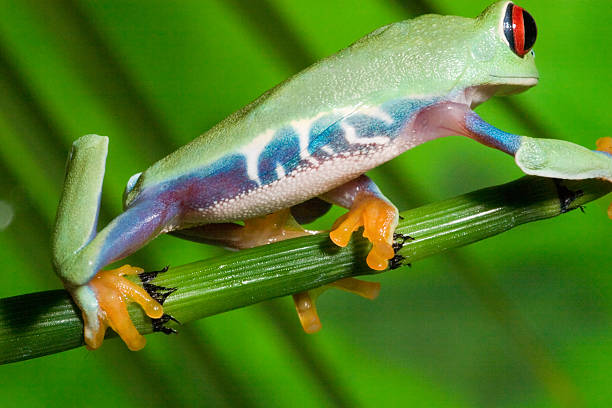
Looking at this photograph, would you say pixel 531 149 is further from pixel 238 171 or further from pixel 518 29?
pixel 238 171

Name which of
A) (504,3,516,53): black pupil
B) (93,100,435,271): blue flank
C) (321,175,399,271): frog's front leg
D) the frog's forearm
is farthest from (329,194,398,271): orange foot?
(504,3,516,53): black pupil

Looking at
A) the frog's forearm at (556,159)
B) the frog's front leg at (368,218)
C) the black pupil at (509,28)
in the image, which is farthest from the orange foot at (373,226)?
the black pupil at (509,28)

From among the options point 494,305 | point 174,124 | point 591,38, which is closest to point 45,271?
point 174,124

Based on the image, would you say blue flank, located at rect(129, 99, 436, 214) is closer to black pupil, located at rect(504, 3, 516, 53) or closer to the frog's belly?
the frog's belly

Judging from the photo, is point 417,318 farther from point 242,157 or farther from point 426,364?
point 242,157

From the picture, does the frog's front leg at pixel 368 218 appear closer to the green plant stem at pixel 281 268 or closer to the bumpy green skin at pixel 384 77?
the green plant stem at pixel 281 268

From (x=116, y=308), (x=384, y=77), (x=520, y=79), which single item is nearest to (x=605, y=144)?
(x=520, y=79)

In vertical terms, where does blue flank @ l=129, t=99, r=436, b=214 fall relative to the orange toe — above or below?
above
